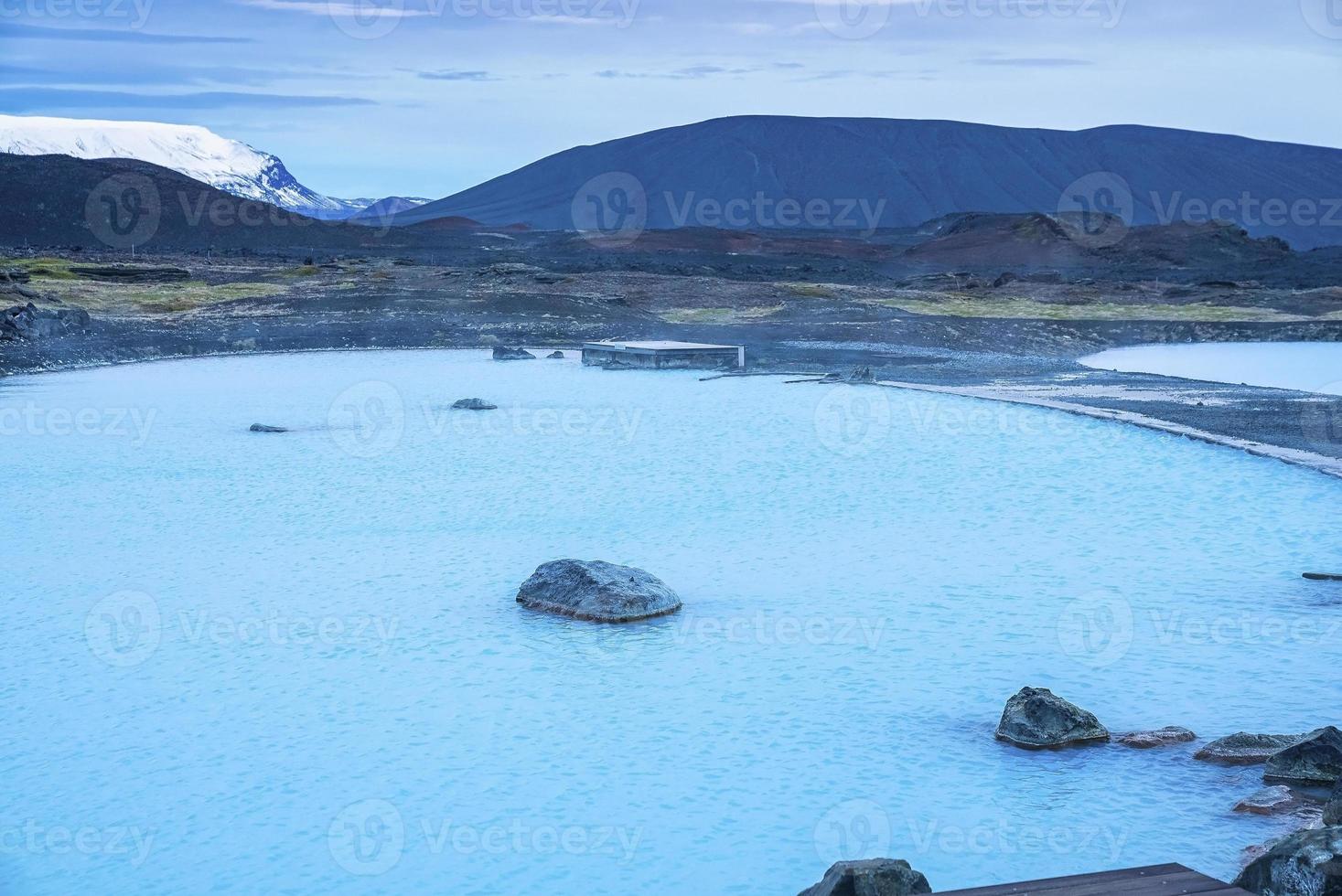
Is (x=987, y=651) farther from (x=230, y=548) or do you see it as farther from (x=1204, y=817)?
(x=230, y=548)

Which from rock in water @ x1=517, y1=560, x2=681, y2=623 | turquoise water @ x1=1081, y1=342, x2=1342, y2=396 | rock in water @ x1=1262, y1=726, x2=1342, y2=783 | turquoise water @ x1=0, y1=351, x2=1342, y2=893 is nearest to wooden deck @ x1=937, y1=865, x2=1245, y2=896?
turquoise water @ x1=0, y1=351, x2=1342, y2=893

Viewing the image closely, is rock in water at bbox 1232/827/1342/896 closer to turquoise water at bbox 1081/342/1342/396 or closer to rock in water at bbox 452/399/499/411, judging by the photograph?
rock in water at bbox 452/399/499/411

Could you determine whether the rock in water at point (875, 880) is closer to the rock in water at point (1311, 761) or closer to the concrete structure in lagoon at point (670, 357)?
the rock in water at point (1311, 761)

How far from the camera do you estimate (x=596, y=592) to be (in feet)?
22.1

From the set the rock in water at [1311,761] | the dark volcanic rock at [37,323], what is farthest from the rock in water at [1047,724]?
the dark volcanic rock at [37,323]

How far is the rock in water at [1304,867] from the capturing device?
323 centimetres

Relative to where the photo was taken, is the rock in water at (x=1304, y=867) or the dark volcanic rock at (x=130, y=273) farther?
the dark volcanic rock at (x=130, y=273)

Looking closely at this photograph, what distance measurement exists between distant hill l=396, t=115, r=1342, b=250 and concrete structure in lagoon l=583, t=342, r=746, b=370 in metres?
96.5

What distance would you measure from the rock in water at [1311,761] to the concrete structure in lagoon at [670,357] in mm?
15320

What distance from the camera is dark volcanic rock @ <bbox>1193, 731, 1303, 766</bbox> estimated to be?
476 cm

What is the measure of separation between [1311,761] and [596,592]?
131 inches

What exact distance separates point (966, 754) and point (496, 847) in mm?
1742

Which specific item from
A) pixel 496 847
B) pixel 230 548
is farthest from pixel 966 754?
pixel 230 548

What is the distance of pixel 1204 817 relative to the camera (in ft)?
14.3
